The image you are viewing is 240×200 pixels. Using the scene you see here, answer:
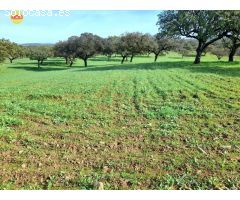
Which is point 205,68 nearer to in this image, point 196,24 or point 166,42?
point 196,24

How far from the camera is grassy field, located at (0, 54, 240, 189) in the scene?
7695mm

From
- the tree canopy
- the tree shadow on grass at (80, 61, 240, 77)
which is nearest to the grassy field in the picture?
the tree shadow on grass at (80, 61, 240, 77)

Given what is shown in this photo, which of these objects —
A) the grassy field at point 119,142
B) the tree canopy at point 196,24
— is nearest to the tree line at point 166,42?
the tree canopy at point 196,24

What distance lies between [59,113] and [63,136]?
2.97 m

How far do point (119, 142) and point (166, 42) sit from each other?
76.8m

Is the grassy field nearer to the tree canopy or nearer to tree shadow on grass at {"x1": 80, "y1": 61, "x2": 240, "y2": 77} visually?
tree shadow on grass at {"x1": 80, "y1": 61, "x2": 240, "y2": 77}

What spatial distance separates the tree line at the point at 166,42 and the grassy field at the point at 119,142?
30.3 metres

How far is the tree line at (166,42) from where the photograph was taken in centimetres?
4506

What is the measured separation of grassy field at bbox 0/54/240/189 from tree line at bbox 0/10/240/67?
99.5 ft

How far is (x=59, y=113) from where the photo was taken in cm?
1327

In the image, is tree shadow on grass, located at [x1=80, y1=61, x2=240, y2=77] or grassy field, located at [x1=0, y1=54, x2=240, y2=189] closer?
grassy field, located at [x1=0, y1=54, x2=240, y2=189]

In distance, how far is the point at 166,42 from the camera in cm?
8431

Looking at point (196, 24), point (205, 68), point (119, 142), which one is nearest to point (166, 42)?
point (196, 24)
